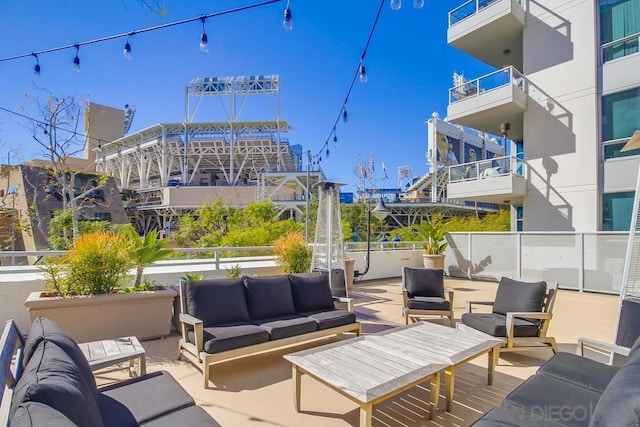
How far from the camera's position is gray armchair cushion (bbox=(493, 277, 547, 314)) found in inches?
168

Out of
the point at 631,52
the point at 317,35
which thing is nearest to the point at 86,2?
the point at 317,35

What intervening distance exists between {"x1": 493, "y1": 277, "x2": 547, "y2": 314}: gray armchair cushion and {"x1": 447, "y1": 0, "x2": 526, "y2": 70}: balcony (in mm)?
8842

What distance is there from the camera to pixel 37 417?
1165 mm

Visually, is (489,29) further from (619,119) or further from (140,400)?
(140,400)

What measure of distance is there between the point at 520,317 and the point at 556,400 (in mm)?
2102

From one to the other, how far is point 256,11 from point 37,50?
294cm

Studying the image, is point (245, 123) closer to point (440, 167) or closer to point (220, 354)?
point (440, 167)

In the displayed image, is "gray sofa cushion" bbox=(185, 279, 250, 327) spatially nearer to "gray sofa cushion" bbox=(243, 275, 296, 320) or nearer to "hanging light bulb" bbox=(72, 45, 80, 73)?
"gray sofa cushion" bbox=(243, 275, 296, 320)

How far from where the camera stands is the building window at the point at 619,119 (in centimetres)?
799

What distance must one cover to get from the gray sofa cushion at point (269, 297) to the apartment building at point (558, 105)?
790 centimetres

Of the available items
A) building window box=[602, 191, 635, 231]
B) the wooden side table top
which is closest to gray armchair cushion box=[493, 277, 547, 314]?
the wooden side table top

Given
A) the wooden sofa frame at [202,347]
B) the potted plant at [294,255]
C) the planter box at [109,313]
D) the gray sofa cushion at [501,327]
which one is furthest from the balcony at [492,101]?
the planter box at [109,313]

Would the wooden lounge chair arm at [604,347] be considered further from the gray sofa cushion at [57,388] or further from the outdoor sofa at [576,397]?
the gray sofa cushion at [57,388]

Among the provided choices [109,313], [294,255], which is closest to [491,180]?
[294,255]
